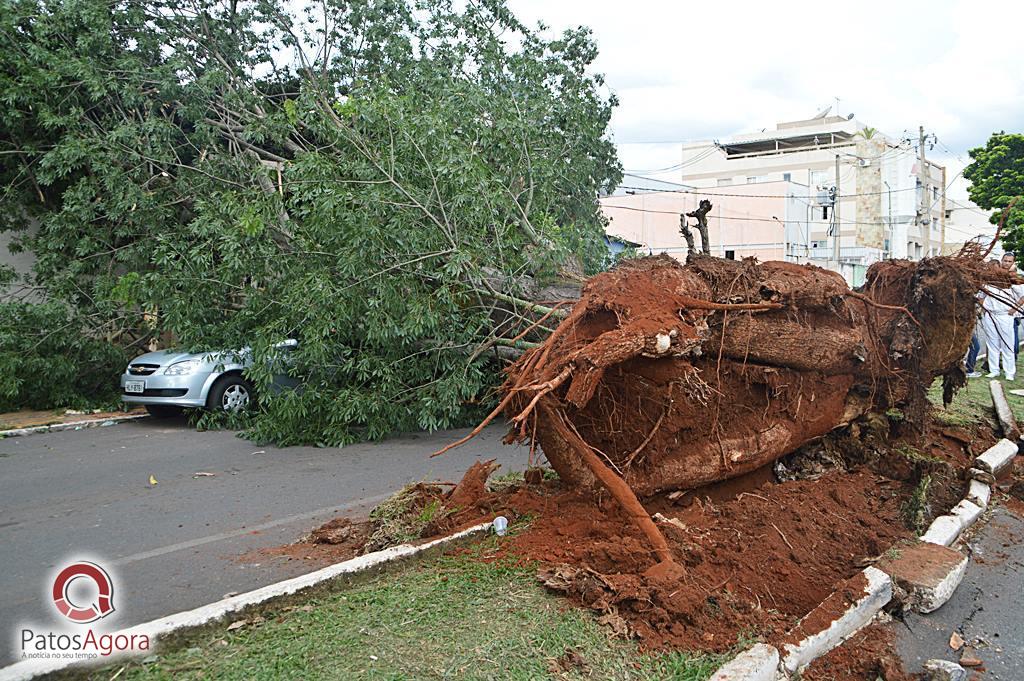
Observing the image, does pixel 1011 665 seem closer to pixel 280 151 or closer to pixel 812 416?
pixel 812 416

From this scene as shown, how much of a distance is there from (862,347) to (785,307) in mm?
1178

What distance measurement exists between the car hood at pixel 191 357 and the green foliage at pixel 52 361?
1.35 m

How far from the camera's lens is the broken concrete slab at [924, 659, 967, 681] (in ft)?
11.9

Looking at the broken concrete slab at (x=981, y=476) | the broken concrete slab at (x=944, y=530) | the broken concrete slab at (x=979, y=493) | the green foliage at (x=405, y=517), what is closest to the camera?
the green foliage at (x=405, y=517)

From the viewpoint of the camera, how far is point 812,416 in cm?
A: 632

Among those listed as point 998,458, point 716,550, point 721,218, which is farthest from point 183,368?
point 721,218

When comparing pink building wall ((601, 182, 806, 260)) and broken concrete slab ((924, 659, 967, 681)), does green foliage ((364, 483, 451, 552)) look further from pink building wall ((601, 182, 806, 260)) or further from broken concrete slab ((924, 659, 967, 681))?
pink building wall ((601, 182, 806, 260))

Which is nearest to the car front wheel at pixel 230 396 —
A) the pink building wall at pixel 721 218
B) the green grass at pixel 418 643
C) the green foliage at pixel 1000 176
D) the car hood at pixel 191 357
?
the car hood at pixel 191 357

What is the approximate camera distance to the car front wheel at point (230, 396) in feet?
35.3

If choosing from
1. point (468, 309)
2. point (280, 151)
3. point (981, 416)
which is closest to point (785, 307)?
point (468, 309)

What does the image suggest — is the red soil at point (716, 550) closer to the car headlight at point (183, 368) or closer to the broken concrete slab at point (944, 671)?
the broken concrete slab at point (944, 671)

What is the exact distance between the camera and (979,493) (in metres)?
6.57

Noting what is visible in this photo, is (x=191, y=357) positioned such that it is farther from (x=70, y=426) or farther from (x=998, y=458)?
(x=998, y=458)

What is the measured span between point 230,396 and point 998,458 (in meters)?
9.38
